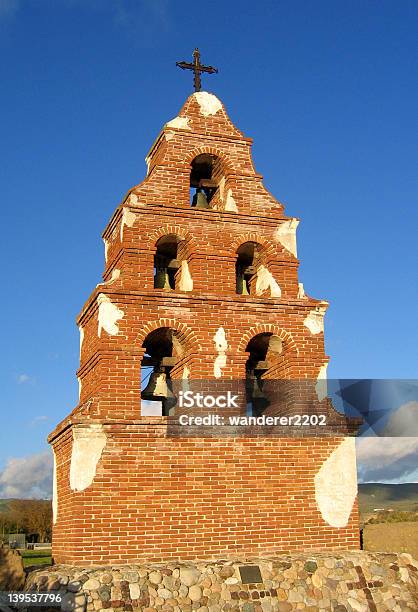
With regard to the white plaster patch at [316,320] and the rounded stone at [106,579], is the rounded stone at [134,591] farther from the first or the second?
the white plaster patch at [316,320]

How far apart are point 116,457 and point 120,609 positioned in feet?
6.74

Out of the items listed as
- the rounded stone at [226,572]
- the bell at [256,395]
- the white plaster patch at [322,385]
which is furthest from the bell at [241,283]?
the rounded stone at [226,572]

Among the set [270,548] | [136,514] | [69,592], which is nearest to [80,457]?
[136,514]

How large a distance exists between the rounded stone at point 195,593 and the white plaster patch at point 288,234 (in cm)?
574

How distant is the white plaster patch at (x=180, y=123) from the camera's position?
12.6m

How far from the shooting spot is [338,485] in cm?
1100

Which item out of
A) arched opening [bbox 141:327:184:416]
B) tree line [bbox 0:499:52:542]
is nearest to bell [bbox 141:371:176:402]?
arched opening [bbox 141:327:184:416]

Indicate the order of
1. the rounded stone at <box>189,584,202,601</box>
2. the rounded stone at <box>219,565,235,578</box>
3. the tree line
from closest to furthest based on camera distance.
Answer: the rounded stone at <box>189,584,202,601</box> → the rounded stone at <box>219,565,235,578</box> → the tree line

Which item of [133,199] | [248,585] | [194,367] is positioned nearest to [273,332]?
[194,367]

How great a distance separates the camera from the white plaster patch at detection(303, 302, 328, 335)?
38.9 feet

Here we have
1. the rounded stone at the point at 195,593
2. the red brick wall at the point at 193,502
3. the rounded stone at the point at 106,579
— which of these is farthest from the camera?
the red brick wall at the point at 193,502

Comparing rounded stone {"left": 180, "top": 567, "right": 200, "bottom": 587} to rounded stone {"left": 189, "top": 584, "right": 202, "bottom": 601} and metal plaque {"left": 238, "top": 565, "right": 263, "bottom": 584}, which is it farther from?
metal plaque {"left": 238, "top": 565, "right": 263, "bottom": 584}

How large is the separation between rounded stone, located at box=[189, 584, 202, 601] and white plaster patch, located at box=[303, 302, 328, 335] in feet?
14.9

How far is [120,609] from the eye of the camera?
8.73 metres
